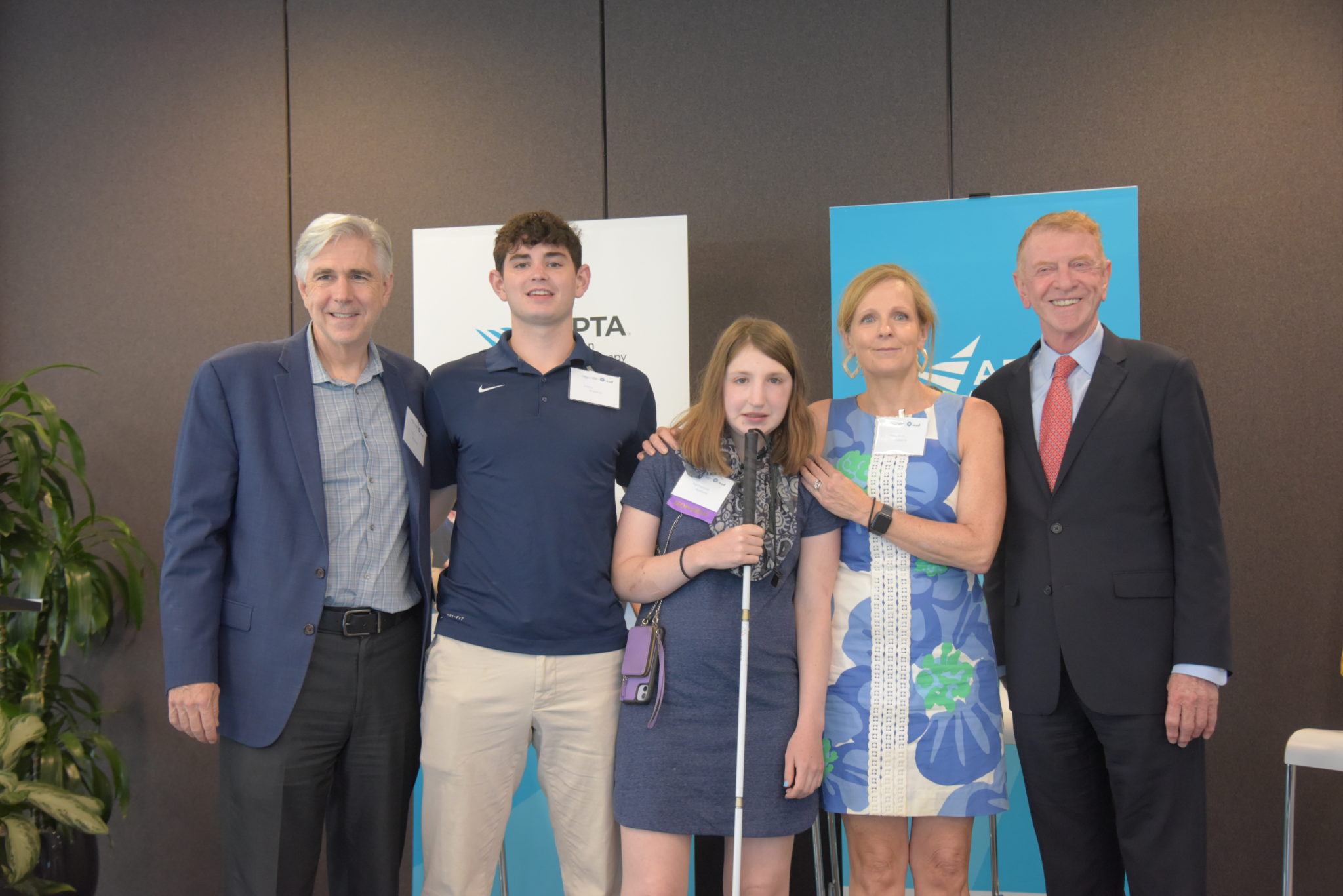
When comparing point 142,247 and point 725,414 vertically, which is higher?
point 142,247

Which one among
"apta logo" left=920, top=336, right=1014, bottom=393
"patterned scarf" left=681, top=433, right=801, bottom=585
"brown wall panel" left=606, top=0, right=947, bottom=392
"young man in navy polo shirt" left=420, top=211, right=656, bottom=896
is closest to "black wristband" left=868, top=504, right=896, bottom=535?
"patterned scarf" left=681, top=433, right=801, bottom=585

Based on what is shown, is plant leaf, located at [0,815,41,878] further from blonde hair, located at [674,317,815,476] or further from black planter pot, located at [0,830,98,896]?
blonde hair, located at [674,317,815,476]

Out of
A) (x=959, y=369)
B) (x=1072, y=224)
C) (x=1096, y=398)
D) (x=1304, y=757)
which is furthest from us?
(x=959, y=369)

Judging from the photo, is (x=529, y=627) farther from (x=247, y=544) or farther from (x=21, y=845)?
(x=21, y=845)

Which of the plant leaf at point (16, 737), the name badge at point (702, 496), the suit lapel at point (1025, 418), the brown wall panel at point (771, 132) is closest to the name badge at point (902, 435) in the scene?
the suit lapel at point (1025, 418)

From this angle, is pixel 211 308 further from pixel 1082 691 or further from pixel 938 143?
pixel 1082 691

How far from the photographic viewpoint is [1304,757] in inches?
107

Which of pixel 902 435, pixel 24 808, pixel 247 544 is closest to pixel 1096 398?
pixel 902 435

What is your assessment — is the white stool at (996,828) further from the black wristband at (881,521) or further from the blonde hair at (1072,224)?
the blonde hair at (1072,224)

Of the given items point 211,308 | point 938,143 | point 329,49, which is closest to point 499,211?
point 329,49

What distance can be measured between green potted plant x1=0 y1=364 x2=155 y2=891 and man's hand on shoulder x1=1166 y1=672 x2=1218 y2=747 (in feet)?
10.8

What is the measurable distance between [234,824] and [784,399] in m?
1.56

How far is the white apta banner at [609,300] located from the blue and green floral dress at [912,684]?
1439 mm

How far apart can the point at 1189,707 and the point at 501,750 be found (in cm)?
156
